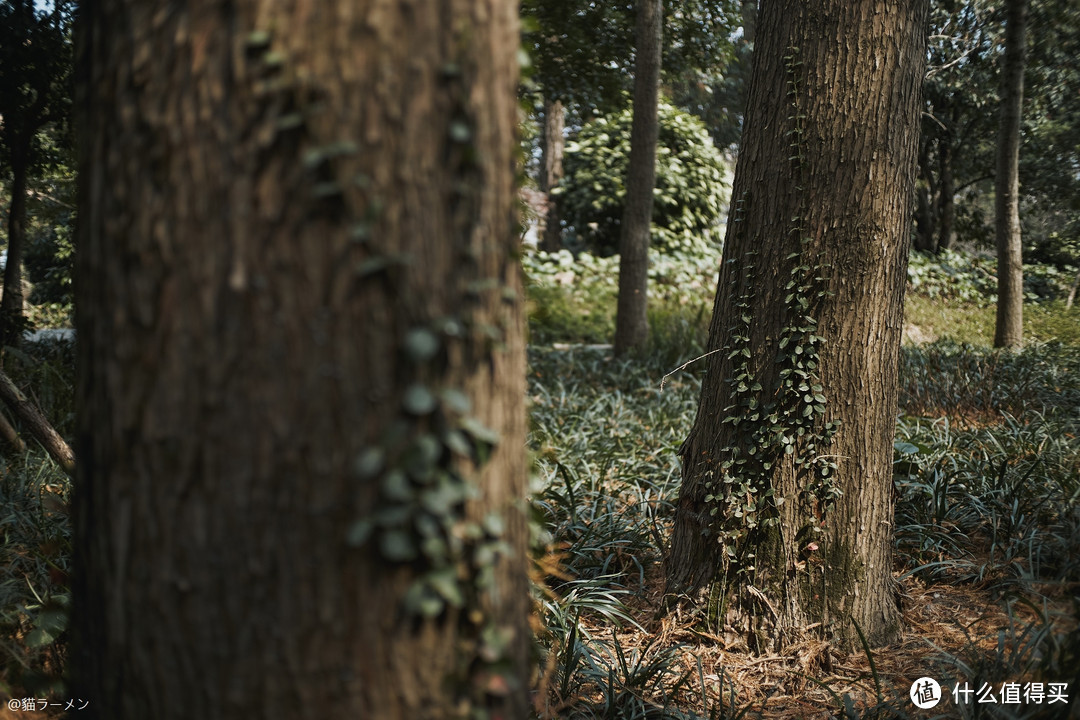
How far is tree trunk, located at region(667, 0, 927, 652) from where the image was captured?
2533mm

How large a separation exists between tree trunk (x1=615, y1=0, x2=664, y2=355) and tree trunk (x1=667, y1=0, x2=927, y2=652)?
4.76 meters

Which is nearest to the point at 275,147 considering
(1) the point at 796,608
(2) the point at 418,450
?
(2) the point at 418,450

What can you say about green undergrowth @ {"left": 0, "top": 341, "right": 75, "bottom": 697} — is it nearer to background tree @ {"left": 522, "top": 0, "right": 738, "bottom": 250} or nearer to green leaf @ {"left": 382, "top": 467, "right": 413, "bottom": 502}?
green leaf @ {"left": 382, "top": 467, "right": 413, "bottom": 502}

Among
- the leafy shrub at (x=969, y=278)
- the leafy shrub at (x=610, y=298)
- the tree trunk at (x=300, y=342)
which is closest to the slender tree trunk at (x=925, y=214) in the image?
the leafy shrub at (x=969, y=278)

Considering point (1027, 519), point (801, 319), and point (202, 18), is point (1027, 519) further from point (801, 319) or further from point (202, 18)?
point (202, 18)

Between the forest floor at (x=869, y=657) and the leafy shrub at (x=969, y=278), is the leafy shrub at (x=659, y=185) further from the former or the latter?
the forest floor at (x=869, y=657)

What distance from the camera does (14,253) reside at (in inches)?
216

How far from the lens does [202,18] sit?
103 centimetres

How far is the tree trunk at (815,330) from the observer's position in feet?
8.31

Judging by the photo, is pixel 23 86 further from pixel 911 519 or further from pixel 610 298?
pixel 610 298

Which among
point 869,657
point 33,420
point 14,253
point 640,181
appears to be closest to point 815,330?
point 869,657

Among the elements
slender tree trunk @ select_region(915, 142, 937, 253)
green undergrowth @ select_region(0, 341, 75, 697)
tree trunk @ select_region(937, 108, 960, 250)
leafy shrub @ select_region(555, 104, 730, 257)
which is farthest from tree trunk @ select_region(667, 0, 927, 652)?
tree trunk @ select_region(937, 108, 960, 250)

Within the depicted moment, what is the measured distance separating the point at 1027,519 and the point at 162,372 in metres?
3.73

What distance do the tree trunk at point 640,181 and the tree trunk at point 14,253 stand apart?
5465 millimetres
